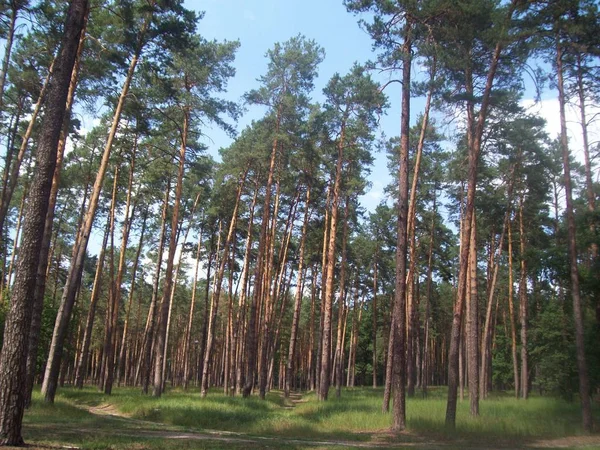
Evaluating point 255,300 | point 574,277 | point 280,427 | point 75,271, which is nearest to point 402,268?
point 280,427

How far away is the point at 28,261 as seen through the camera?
8117 mm

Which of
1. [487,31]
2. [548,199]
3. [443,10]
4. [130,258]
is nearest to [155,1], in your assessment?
[443,10]

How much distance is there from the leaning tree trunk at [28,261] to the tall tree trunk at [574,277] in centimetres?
1636

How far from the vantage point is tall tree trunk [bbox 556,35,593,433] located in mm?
15910

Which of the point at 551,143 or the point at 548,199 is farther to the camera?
the point at 548,199

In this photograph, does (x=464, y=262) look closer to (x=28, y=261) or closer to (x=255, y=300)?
(x=255, y=300)

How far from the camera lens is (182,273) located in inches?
1845

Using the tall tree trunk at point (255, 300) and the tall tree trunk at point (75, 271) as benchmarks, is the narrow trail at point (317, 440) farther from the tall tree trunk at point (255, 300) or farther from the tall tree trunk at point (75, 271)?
the tall tree trunk at point (255, 300)

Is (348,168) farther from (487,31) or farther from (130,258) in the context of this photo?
(130,258)

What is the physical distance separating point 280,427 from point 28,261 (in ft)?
33.4

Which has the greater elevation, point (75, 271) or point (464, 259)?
point (464, 259)

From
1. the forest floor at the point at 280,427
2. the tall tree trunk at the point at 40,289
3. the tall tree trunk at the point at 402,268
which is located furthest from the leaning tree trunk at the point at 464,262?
the tall tree trunk at the point at 40,289

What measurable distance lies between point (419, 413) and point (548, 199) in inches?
688

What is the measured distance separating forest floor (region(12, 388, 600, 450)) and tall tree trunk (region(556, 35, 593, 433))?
0.99 meters
